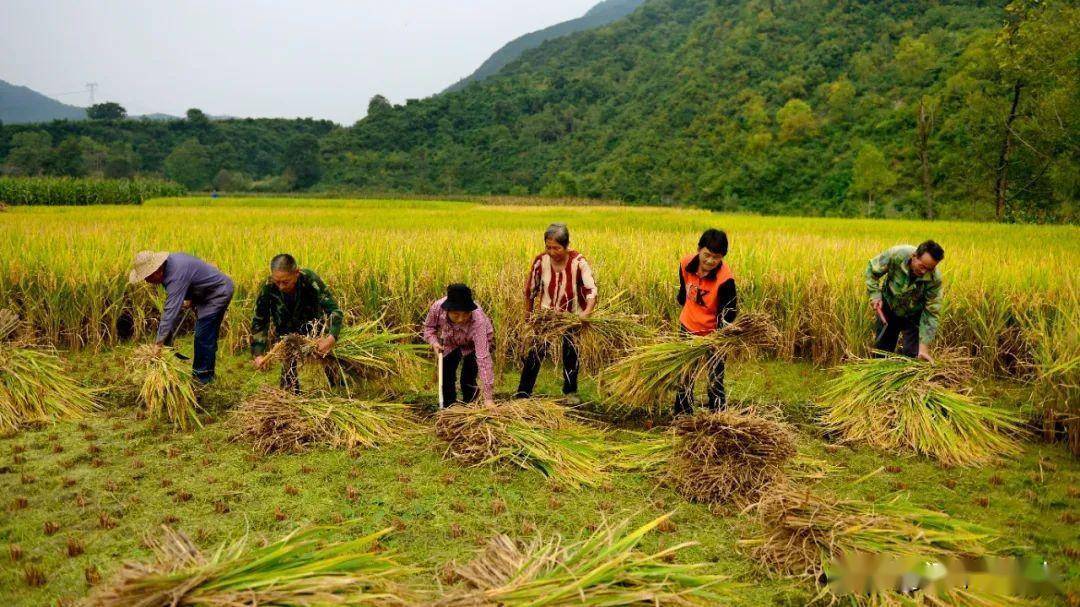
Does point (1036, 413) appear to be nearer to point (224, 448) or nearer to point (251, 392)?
point (224, 448)

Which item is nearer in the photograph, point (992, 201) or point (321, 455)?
point (321, 455)

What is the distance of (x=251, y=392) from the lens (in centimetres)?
470

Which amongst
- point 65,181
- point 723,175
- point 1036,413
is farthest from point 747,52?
point 1036,413

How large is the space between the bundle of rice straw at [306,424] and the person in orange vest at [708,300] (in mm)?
1884

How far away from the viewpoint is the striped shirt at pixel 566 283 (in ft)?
13.5

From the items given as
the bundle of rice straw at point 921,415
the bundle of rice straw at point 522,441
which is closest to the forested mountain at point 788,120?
the bundle of rice straw at point 921,415

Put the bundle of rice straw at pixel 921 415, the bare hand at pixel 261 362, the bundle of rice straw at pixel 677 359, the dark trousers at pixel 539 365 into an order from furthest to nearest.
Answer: the dark trousers at pixel 539 365, the bare hand at pixel 261 362, the bundle of rice straw at pixel 921 415, the bundle of rice straw at pixel 677 359

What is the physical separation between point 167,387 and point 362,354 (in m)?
1.20

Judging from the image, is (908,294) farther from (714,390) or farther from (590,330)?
(590,330)

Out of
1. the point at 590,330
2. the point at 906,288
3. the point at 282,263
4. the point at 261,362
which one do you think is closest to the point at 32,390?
the point at 261,362

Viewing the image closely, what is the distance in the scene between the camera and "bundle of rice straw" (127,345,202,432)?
3.90 m

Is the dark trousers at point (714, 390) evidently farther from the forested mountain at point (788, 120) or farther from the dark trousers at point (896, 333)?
the forested mountain at point (788, 120)

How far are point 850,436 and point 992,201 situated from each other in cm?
2626

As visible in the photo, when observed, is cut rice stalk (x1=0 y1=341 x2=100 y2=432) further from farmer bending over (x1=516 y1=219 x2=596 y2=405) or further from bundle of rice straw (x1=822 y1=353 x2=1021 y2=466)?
bundle of rice straw (x1=822 y1=353 x2=1021 y2=466)
